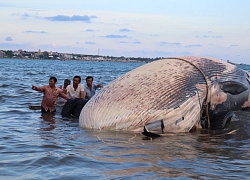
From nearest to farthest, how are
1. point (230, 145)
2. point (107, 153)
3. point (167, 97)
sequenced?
point (107, 153)
point (230, 145)
point (167, 97)

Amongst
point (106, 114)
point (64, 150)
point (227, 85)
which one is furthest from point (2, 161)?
point (227, 85)

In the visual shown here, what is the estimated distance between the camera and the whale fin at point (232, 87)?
9.21m

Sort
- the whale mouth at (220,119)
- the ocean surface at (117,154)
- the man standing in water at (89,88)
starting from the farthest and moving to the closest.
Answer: the man standing in water at (89,88) < the whale mouth at (220,119) < the ocean surface at (117,154)

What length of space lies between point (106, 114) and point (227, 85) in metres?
2.69

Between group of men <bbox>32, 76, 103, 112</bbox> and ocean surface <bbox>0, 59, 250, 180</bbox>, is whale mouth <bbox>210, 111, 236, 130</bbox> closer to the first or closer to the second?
Result: ocean surface <bbox>0, 59, 250, 180</bbox>

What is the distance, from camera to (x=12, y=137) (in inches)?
310

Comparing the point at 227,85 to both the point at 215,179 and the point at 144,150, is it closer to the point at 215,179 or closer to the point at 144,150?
the point at 144,150

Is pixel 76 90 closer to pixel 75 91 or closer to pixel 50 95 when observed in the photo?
pixel 75 91

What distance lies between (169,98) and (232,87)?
72.5 inches

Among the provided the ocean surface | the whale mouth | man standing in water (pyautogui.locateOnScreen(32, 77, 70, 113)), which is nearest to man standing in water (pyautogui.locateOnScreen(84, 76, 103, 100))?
man standing in water (pyautogui.locateOnScreen(32, 77, 70, 113))

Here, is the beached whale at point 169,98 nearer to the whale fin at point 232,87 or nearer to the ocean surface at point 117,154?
the whale fin at point 232,87

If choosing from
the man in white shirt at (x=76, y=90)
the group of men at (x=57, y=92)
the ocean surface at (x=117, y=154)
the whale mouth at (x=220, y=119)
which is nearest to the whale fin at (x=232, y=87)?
the whale mouth at (x=220, y=119)

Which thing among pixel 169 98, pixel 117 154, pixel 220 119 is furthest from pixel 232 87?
pixel 117 154

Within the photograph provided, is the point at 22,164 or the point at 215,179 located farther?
the point at 22,164
